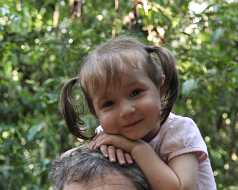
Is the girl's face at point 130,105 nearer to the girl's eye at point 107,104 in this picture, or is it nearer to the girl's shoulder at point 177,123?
the girl's eye at point 107,104

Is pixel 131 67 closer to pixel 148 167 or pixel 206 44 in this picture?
pixel 148 167

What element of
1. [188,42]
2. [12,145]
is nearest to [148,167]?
[12,145]

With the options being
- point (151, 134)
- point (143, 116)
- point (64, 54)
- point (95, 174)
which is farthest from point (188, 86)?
point (95, 174)

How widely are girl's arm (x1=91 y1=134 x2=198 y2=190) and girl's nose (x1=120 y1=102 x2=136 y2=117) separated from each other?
11 cm

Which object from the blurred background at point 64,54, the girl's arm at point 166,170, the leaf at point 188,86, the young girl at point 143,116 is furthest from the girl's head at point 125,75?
the blurred background at point 64,54

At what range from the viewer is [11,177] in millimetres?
4492

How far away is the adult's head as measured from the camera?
1.91m

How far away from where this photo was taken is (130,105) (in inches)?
77.4

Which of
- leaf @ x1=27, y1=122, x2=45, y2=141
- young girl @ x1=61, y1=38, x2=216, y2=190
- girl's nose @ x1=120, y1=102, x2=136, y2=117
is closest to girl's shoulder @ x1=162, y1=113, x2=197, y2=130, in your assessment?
young girl @ x1=61, y1=38, x2=216, y2=190

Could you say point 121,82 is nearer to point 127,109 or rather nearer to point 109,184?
point 127,109

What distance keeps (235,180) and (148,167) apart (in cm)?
461

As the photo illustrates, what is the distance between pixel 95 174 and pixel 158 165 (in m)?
0.19

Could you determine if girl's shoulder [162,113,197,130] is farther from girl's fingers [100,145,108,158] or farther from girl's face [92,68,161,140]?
girl's fingers [100,145,108,158]

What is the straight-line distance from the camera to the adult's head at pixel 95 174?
1.91 m
